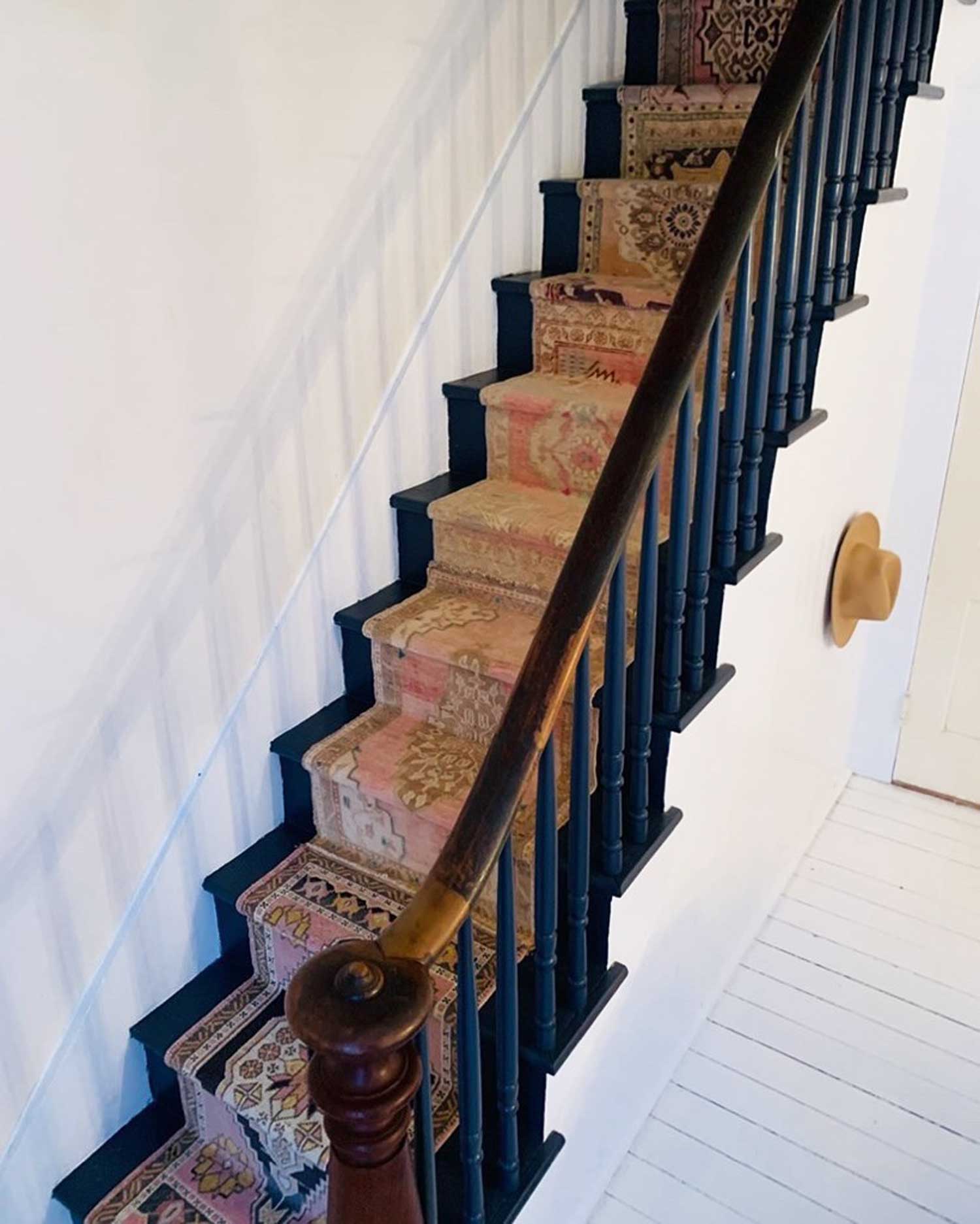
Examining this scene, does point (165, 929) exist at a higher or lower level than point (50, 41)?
lower

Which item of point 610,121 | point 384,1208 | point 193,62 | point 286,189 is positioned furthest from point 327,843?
point 610,121

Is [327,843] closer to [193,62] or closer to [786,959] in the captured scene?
[786,959]

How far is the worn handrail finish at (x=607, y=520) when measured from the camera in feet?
3.86

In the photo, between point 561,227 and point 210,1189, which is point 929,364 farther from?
point 210,1189

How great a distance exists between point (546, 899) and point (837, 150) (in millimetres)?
1390

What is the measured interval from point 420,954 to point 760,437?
111 cm

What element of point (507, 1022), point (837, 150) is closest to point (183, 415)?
point (507, 1022)

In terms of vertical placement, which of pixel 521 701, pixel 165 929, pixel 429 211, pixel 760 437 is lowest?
pixel 165 929

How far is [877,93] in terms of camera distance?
6.30 ft

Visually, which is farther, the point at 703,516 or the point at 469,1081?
the point at 703,516

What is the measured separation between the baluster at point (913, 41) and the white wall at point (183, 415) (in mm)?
851

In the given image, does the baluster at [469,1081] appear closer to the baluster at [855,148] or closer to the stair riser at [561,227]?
the baluster at [855,148]

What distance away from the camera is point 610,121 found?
102 inches

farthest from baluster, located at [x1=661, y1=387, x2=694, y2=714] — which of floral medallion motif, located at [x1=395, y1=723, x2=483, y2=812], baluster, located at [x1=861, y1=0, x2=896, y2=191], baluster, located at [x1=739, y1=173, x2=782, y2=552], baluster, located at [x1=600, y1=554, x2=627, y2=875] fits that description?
baluster, located at [x1=861, y1=0, x2=896, y2=191]
